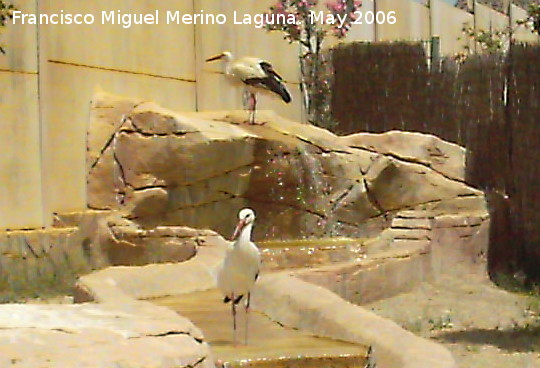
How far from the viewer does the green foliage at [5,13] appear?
786cm

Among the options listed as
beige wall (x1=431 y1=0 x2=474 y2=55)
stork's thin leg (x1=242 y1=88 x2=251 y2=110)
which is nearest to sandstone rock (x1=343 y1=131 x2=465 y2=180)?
stork's thin leg (x1=242 y1=88 x2=251 y2=110)

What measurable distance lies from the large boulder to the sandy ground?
1.80 m

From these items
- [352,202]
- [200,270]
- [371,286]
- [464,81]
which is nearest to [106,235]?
[200,270]

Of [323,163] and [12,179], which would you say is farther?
[323,163]

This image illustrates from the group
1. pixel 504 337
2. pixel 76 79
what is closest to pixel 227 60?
pixel 76 79

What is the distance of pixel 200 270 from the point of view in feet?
21.8

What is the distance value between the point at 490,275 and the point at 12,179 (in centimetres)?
479

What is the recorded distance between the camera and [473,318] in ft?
22.4

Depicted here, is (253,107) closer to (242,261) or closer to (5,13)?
(5,13)

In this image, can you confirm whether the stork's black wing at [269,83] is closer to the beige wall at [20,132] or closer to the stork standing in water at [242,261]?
the beige wall at [20,132]

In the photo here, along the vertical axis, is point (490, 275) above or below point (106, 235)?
below

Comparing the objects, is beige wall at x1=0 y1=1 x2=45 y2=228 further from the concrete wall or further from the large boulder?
the large boulder

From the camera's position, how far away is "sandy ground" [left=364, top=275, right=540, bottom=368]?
5445 millimetres

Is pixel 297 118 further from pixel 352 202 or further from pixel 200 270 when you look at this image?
pixel 200 270
